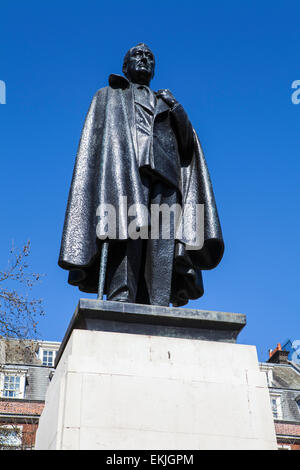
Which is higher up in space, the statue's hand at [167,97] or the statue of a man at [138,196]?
the statue's hand at [167,97]

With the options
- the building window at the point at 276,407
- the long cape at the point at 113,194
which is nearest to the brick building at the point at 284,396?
the building window at the point at 276,407

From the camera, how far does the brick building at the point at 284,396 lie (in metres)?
30.9

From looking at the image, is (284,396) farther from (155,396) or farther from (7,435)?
(155,396)

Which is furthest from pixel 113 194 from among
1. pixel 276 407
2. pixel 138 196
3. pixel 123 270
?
pixel 276 407

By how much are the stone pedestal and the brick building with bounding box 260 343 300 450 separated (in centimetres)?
2748

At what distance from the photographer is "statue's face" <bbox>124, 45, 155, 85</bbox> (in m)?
6.38

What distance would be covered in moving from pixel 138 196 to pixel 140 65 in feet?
5.71

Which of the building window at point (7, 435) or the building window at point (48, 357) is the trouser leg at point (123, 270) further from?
the building window at point (48, 357)

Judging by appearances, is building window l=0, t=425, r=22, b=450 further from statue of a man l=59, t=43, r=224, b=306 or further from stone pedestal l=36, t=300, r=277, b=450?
stone pedestal l=36, t=300, r=277, b=450

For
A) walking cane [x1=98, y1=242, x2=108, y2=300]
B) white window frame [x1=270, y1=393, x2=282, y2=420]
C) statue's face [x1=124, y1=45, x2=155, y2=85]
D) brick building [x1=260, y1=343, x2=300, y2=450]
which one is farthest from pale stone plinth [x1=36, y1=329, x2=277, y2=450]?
white window frame [x1=270, y1=393, x2=282, y2=420]

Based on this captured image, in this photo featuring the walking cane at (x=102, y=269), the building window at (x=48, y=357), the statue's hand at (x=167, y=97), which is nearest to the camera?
the walking cane at (x=102, y=269)

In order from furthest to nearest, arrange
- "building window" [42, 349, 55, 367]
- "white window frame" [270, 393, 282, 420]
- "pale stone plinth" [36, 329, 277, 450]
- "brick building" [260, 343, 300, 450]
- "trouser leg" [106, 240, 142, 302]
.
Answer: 1. "building window" [42, 349, 55, 367]
2. "white window frame" [270, 393, 282, 420]
3. "brick building" [260, 343, 300, 450]
4. "trouser leg" [106, 240, 142, 302]
5. "pale stone plinth" [36, 329, 277, 450]

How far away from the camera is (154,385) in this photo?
4242 mm

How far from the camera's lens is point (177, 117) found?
19.8 feet
